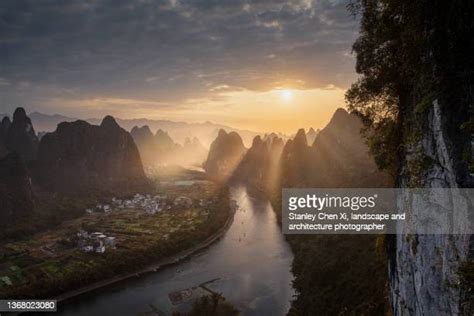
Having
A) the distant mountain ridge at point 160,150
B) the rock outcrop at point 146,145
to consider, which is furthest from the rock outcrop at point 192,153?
the rock outcrop at point 146,145

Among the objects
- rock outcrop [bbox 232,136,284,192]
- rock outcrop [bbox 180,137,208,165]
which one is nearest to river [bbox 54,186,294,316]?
rock outcrop [bbox 232,136,284,192]

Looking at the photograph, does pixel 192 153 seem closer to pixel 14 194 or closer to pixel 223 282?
pixel 14 194

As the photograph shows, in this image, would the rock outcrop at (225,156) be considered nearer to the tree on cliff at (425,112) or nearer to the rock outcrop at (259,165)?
the rock outcrop at (259,165)

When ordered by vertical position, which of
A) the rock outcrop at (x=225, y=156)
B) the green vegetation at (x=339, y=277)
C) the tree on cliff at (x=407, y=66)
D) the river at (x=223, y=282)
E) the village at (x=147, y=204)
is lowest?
the river at (x=223, y=282)

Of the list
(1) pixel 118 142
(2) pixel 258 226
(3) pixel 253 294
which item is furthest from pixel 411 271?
(1) pixel 118 142

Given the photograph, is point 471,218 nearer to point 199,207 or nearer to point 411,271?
point 411,271
